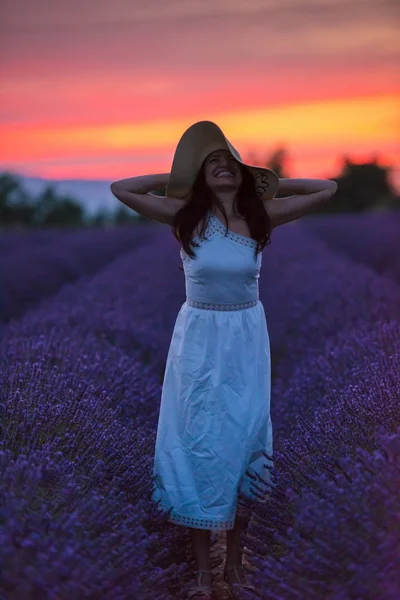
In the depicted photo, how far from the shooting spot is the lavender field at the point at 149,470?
2.01 metres

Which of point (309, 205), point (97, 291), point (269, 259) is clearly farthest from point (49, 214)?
point (309, 205)

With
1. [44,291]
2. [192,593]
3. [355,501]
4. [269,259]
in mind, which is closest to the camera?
[355,501]

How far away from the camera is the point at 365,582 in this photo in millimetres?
1944

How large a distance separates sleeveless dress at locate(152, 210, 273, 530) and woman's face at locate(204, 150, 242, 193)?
11 centimetres

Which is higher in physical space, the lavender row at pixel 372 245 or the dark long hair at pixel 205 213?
the dark long hair at pixel 205 213

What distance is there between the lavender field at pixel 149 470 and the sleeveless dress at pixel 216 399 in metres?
0.10

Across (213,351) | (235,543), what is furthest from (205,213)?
(235,543)

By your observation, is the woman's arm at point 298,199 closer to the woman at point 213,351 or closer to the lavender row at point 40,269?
the woman at point 213,351

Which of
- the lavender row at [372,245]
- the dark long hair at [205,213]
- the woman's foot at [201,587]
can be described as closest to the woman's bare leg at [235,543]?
the woman's foot at [201,587]

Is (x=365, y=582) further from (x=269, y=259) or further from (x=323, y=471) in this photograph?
(x=269, y=259)

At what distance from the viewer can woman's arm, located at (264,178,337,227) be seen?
311 cm

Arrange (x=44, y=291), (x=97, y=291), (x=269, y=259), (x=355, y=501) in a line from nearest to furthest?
(x=355, y=501) → (x=97, y=291) → (x=44, y=291) → (x=269, y=259)

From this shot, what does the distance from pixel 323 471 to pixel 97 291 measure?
4338 millimetres

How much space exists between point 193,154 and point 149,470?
1106 millimetres
